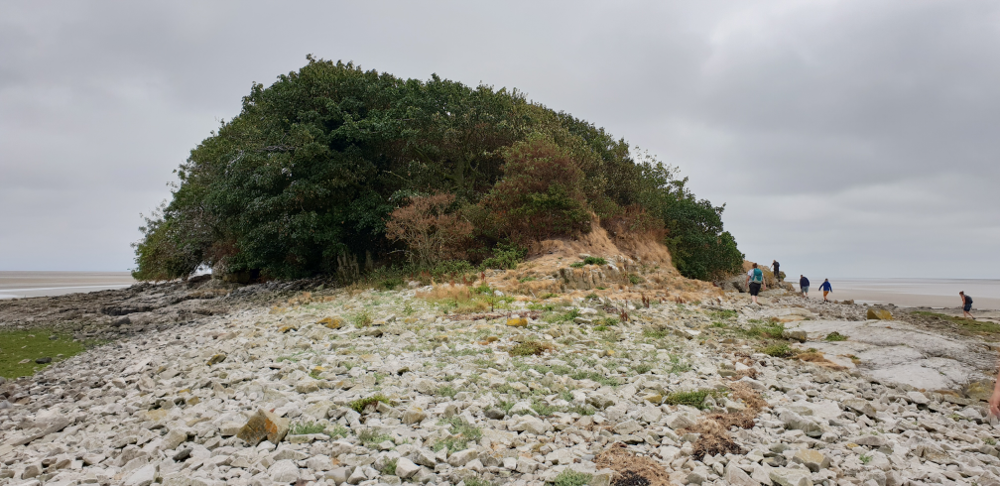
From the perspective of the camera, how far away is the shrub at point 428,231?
65.0 ft

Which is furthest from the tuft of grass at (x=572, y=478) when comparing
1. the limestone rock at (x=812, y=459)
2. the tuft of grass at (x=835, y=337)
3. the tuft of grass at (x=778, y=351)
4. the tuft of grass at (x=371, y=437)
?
the tuft of grass at (x=835, y=337)

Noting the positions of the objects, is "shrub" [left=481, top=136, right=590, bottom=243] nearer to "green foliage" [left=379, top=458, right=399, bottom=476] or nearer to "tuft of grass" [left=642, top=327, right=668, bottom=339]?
"tuft of grass" [left=642, top=327, right=668, bottom=339]

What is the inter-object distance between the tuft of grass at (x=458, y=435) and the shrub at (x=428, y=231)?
14.6 metres

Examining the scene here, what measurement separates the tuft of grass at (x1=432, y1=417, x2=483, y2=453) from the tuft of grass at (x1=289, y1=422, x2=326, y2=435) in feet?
3.93

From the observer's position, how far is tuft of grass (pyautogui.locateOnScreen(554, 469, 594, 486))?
157 inches

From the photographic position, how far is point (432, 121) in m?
23.6

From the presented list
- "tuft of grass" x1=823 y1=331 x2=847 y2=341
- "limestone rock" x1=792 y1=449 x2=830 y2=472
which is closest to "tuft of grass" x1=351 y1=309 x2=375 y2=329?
"limestone rock" x1=792 y1=449 x2=830 y2=472

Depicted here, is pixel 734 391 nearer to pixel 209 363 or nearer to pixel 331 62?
pixel 209 363

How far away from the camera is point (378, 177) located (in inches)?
958

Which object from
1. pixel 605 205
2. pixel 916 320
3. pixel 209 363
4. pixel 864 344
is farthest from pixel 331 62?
pixel 916 320

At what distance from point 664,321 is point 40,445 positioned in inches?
420

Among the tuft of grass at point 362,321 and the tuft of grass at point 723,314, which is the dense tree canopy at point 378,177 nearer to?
the tuft of grass at point 723,314

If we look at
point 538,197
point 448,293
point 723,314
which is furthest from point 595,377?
point 538,197

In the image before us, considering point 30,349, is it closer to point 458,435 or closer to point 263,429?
point 263,429
